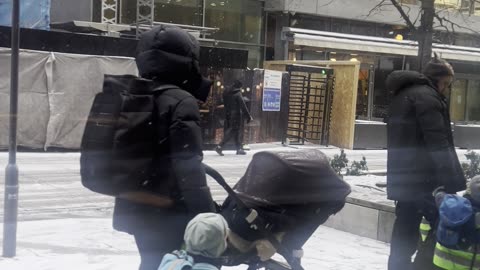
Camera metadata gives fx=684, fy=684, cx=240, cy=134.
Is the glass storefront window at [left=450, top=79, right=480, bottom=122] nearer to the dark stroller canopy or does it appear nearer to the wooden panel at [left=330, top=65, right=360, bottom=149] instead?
the wooden panel at [left=330, top=65, right=360, bottom=149]

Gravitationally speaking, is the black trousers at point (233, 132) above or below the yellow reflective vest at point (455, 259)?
below

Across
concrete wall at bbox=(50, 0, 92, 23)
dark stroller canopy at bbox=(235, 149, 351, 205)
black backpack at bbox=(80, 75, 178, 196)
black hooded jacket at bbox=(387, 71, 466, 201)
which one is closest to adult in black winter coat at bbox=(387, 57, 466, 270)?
black hooded jacket at bbox=(387, 71, 466, 201)

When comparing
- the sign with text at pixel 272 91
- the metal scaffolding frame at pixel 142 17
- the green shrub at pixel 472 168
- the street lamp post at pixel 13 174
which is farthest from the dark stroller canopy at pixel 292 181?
the sign with text at pixel 272 91

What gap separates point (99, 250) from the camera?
23.7ft

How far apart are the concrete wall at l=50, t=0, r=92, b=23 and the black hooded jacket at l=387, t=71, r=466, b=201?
18.9 meters

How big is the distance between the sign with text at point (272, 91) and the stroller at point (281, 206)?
1691 centimetres

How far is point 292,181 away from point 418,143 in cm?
181

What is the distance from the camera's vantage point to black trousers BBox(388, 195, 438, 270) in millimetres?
5039

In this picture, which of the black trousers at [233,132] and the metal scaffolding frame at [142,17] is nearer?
the black trousers at [233,132]

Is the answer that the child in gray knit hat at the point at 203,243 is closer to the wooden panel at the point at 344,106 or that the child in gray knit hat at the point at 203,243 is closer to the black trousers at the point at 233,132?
the black trousers at the point at 233,132

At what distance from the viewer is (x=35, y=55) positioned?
16.2 metres

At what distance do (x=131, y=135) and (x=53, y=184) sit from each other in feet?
29.1

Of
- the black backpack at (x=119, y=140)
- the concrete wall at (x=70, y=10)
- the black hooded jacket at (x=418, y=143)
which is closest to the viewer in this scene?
the black backpack at (x=119, y=140)

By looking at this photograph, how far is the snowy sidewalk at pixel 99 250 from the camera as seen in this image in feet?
21.7
